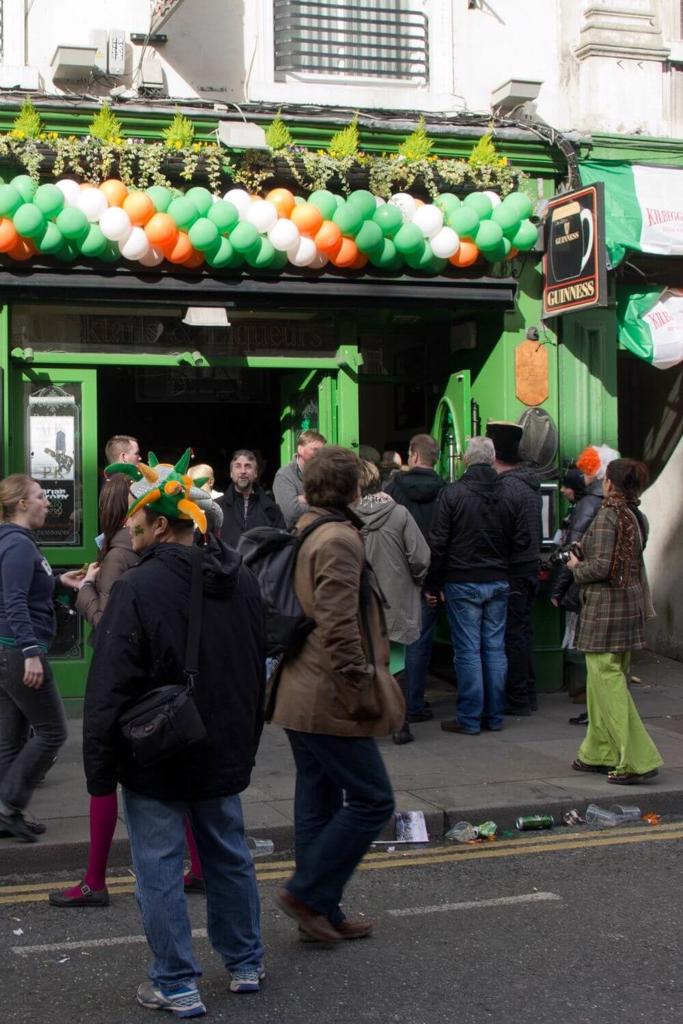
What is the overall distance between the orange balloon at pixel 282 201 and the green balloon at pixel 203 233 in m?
0.53

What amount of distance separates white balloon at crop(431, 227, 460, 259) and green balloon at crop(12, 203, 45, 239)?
3.03m

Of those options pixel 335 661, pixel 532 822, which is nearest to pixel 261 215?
pixel 532 822

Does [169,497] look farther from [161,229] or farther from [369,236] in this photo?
[369,236]

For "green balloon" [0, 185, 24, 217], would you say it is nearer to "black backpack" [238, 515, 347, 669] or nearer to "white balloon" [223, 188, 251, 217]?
"white balloon" [223, 188, 251, 217]

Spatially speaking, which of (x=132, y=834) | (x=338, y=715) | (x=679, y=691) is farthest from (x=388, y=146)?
(x=132, y=834)

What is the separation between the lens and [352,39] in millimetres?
11203

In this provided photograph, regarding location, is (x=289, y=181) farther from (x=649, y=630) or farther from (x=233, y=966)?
(x=233, y=966)

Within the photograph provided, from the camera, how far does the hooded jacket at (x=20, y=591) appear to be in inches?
264

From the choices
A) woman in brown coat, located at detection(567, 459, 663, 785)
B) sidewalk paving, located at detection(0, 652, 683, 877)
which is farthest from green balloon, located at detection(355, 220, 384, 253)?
sidewalk paving, located at detection(0, 652, 683, 877)

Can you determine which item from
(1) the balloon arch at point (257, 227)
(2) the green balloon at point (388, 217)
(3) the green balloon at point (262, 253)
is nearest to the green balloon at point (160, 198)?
(1) the balloon arch at point (257, 227)

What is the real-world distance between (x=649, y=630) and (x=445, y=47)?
576 centimetres

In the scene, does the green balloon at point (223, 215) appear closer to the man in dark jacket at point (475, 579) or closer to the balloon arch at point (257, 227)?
the balloon arch at point (257, 227)

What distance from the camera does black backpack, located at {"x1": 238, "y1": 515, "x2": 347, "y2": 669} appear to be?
540 centimetres

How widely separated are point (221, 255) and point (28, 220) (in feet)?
4.71
